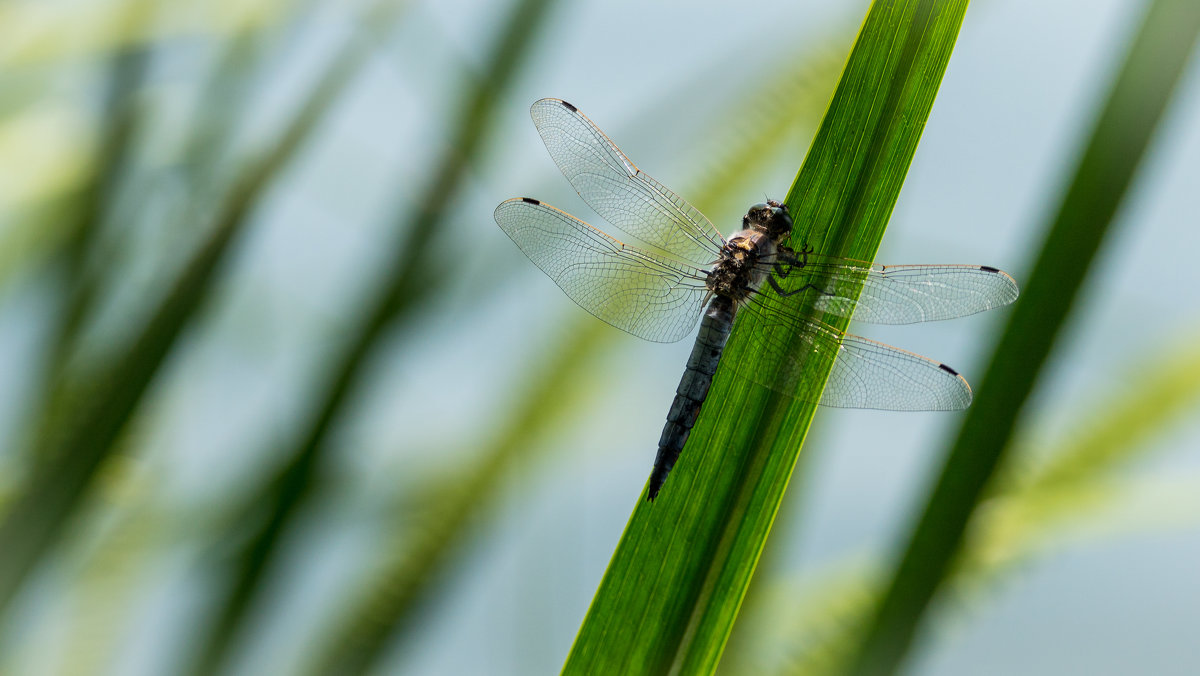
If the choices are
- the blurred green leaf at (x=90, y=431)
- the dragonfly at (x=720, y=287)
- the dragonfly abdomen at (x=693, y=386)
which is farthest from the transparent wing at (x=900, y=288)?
the blurred green leaf at (x=90, y=431)

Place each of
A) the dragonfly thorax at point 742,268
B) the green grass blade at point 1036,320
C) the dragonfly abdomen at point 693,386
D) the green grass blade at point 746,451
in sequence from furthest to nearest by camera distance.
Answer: the dragonfly thorax at point 742,268 < the dragonfly abdomen at point 693,386 < the green grass blade at point 746,451 < the green grass blade at point 1036,320

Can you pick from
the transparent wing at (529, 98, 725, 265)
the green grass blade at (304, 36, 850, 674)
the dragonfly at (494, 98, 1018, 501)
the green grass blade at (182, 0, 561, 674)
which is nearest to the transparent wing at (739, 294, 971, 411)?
the dragonfly at (494, 98, 1018, 501)

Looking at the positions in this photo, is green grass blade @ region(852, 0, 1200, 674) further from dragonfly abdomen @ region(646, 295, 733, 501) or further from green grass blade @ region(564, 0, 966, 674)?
dragonfly abdomen @ region(646, 295, 733, 501)

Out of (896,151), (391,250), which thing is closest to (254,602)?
(391,250)

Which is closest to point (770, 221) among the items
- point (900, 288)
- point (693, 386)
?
point (900, 288)

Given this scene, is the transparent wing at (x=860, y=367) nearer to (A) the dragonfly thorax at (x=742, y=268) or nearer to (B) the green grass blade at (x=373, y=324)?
(A) the dragonfly thorax at (x=742, y=268)

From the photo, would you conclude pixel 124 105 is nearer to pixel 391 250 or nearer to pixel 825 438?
pixel 391 250

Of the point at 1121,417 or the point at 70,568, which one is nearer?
the point at 1121,417

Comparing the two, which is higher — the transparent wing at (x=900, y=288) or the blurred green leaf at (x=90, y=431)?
the transparent wing at (x=900, y=288)
